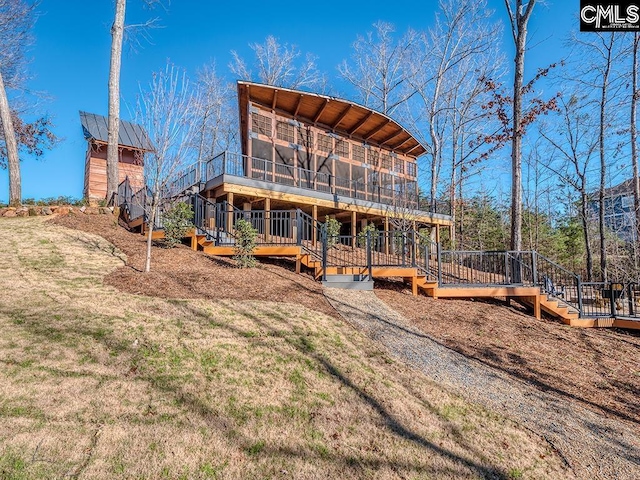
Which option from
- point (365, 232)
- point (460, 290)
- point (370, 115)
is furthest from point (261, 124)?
point (460, 290)

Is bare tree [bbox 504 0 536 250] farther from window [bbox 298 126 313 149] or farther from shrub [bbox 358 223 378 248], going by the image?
window [bbox 298 126 313 149]

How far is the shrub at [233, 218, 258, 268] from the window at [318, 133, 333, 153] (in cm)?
1013

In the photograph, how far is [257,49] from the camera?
1143 inches

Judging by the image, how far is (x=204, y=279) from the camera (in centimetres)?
726

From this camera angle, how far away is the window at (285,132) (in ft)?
53.0

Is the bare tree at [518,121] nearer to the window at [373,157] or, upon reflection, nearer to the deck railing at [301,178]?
the deck railing at [301,178]

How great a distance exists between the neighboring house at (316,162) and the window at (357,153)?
6 centimetres

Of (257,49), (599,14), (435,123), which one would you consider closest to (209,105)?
(257,49)

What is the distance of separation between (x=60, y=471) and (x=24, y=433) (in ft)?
1.98

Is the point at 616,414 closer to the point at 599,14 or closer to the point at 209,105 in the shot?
the point at 599,14

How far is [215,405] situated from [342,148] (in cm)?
1666

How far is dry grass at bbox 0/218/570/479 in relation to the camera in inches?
111

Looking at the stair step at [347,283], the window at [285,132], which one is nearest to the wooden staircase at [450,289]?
the stair step at [347,283]

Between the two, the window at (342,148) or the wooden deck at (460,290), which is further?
the window at (342,148)
